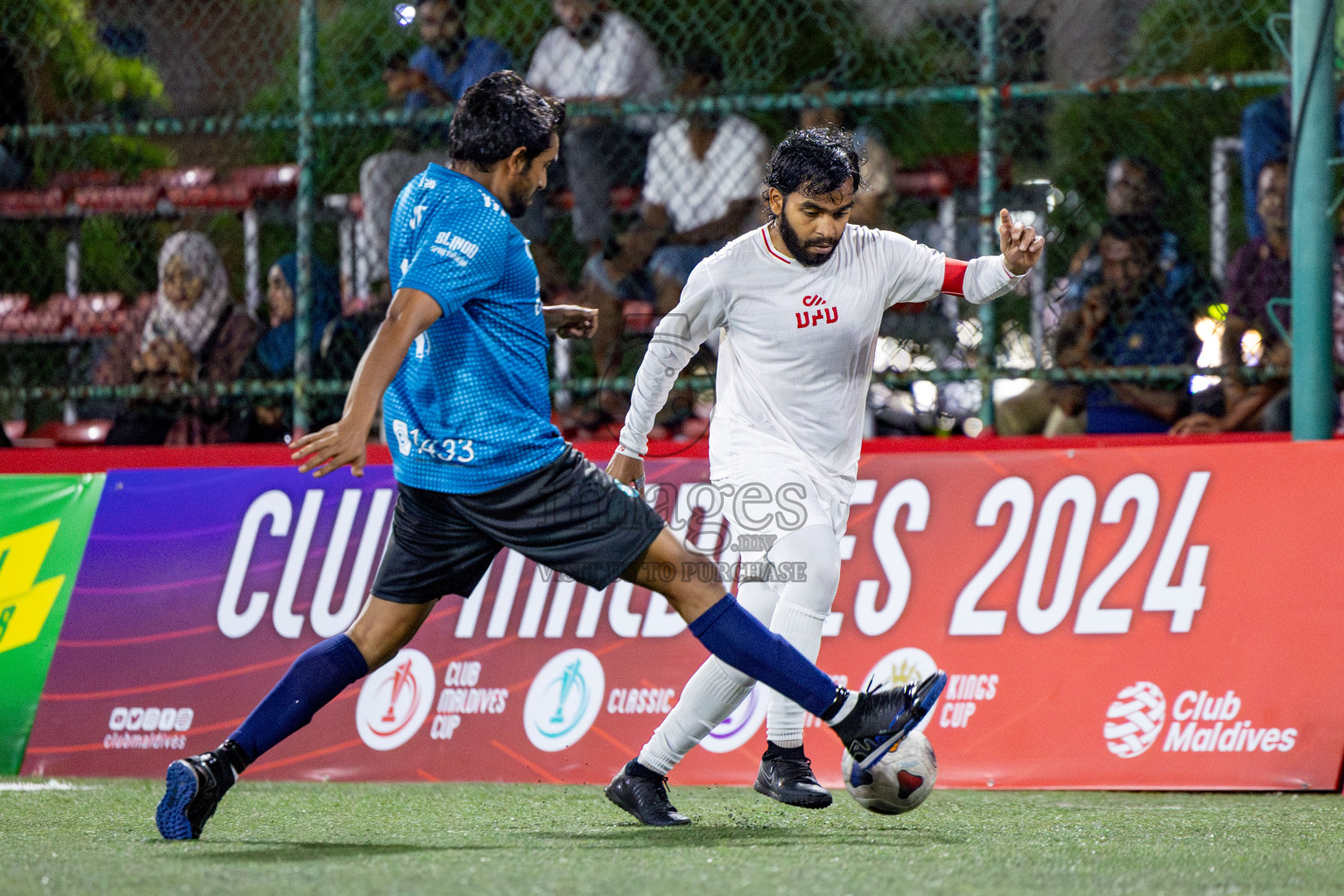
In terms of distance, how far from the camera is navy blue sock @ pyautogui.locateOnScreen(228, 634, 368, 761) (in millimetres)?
3924

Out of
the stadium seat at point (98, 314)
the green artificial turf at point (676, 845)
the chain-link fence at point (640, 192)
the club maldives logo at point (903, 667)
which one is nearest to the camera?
the green artificial turf at point (676, 845)

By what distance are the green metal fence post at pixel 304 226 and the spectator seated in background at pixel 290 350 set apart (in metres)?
0.04

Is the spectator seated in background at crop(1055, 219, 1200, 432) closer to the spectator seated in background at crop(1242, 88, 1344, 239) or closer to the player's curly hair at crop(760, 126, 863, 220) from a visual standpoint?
the spectator seated in background at crop(1242, 88, 1344, 239)

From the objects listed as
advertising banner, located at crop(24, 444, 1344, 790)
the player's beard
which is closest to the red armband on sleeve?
the player's beard

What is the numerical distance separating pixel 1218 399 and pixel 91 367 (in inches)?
203

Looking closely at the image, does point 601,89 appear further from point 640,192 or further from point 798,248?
point 798,248

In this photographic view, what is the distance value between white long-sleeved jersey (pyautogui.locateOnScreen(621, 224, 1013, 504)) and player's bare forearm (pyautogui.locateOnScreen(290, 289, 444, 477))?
1100 millimetres

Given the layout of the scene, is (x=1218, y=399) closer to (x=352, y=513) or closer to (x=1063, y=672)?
(x=1063, y=672)

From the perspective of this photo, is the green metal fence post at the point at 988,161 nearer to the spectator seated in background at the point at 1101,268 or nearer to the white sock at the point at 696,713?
the spectator seated in background at the point at 1101,268

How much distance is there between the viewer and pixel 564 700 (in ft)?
19.1

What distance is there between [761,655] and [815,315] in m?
1.12

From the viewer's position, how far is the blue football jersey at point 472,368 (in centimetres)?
373

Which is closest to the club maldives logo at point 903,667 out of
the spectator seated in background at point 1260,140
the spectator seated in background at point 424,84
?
the spectator seated in background at point 1260,140

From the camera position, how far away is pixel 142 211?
771cm
